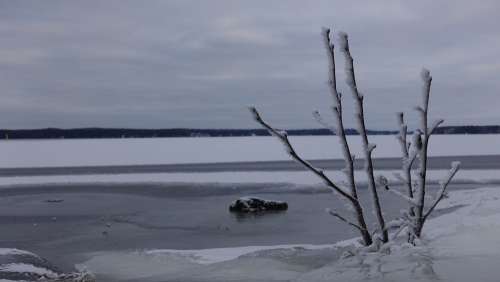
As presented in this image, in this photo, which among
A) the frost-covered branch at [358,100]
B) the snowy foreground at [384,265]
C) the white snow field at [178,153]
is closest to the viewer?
the snowy foreground at [384,265]

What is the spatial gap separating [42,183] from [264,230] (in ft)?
62.0

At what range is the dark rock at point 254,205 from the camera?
16.5 m

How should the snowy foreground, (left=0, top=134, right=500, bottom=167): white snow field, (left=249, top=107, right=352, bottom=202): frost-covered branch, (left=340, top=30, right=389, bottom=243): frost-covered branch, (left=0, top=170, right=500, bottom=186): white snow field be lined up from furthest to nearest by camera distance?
1. (left=0, top=134, right=500, bottom=167): white snow field
2. (left=0, top=170, right=500, bottom=186): white snow field
3. (left=340, top=30, right=389, bottom=243): frost-covered branch
4. (left=249, top=107, right=352, bottom=202): frost-covered branch
5. the snowy foreground

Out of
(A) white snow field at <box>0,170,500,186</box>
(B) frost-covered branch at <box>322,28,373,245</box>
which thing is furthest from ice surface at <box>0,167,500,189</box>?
(B) frost-covered branch at <box>322,28,373,245</box>

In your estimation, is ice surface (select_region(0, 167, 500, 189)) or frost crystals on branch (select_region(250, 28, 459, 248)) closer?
frost crystals on branch (select_region(250, 28, 459, 248))

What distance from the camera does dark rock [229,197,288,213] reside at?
16453 millimetres

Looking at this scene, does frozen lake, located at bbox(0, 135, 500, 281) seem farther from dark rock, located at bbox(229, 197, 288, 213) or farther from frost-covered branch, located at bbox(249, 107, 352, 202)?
frost-covered branch, located at bbox(249, 107, 352, 202)

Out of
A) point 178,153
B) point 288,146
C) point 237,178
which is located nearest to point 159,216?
point 288,146

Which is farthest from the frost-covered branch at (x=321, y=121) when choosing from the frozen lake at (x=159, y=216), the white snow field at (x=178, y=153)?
the white snow field at (x=178, y=153)

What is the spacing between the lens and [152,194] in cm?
2231

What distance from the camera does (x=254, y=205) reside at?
16.6m

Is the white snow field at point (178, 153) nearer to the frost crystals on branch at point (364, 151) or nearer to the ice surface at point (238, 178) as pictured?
the ice surface at point (238, 178)

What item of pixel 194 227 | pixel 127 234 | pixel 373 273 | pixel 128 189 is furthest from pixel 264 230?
pixel 128 189

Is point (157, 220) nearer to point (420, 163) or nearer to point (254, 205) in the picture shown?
point (254, 205)
